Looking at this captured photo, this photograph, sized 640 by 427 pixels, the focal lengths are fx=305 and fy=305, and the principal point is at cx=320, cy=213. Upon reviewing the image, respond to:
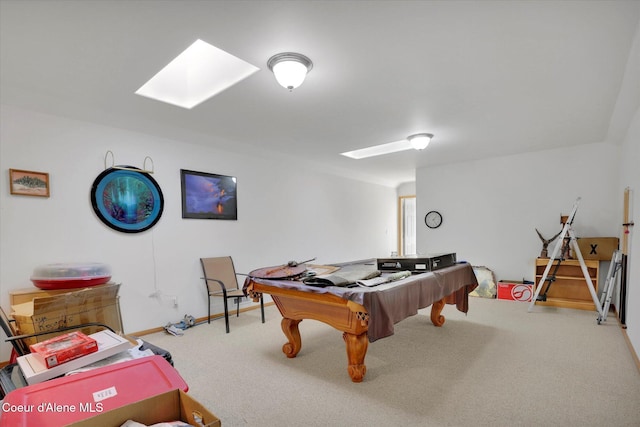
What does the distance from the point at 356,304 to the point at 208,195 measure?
2.94 metres

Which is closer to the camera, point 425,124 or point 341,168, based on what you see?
point 425,124

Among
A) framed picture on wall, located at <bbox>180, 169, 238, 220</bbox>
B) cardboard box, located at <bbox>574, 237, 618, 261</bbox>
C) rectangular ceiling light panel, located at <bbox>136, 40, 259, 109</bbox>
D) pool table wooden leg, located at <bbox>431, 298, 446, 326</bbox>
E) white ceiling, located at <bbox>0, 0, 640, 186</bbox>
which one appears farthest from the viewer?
cardboard box, located at <bbox>574, 237, 618, 261</bbox>

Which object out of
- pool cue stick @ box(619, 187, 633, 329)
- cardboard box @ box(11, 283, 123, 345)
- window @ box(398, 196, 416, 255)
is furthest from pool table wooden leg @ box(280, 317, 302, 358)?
window @ box(398, 196, 416, 255)

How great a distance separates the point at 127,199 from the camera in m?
3.46

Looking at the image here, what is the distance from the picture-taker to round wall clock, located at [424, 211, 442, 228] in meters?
6.14

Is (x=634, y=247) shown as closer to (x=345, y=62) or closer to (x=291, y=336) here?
(x=345, y=62)

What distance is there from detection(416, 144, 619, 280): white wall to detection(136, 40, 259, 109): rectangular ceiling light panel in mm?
4713

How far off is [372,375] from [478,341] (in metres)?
1.39

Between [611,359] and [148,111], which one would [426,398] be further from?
[148,111]

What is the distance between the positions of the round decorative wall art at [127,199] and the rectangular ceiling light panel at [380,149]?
300 cm

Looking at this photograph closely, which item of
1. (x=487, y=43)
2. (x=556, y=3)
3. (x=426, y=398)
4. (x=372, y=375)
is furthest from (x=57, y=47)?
(x=426, y=398)

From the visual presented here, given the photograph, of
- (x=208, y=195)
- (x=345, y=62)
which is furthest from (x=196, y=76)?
(x=208, y=195)

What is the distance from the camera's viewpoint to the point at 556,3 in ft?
5.62

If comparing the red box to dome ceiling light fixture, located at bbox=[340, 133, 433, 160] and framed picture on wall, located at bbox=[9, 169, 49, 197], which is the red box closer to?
framed picture on wall, located at bbox=[9, 169, 49, 197]
